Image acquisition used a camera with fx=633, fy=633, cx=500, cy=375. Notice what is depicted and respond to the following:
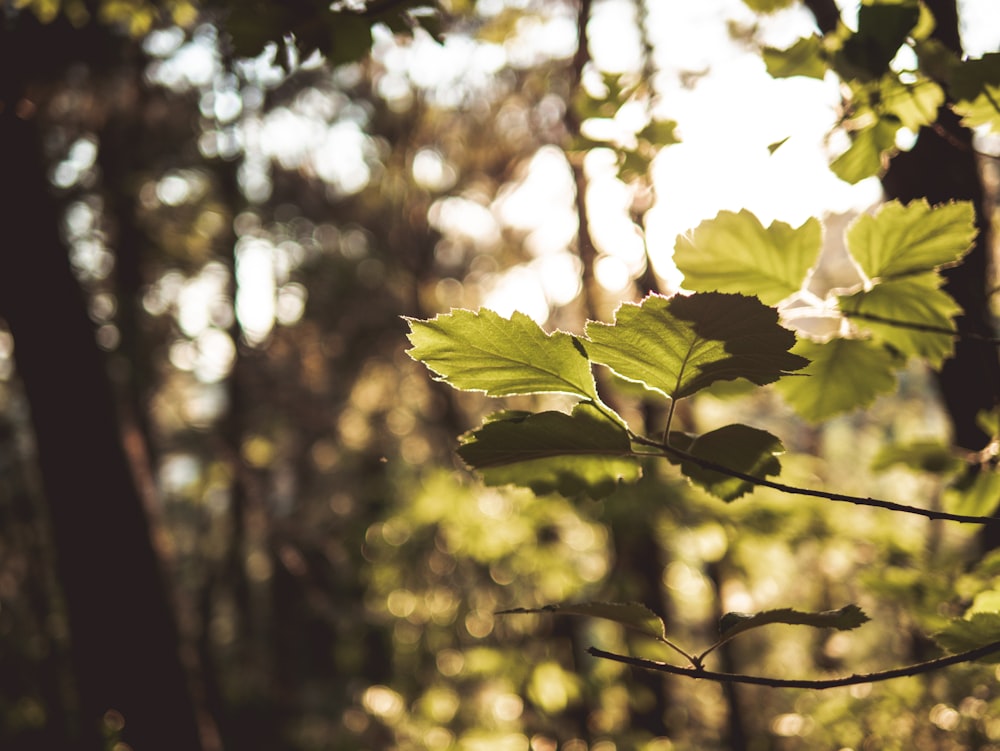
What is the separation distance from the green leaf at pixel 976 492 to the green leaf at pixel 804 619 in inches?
20.5

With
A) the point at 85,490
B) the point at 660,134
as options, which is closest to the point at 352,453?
the point at 85,490

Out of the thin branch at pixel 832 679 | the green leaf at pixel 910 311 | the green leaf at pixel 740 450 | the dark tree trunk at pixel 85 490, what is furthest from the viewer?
the dark tree trunk at pixel 85 490

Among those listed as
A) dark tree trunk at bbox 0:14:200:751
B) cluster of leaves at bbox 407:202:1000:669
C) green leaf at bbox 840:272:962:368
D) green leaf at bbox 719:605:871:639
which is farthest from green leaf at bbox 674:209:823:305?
dark tree trunk at bbox 0:14:200:751

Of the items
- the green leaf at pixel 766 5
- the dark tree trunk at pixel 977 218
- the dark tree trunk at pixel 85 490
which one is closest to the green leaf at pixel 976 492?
the dark tree trunk at pixel 977 218

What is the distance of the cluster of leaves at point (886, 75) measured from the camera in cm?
77

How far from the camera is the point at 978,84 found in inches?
32.0

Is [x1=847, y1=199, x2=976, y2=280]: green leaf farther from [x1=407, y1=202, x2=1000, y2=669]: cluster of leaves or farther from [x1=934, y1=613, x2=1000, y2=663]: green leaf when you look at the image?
[x1=934, y1=613, x2=1000, y2=663]: green leaf

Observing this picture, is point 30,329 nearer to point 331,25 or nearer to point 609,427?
point 331,25

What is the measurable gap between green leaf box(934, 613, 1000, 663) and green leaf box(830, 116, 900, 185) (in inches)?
23.8

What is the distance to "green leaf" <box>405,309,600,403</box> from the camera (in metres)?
0.62

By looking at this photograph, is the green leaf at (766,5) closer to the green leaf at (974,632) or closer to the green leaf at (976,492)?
the green leaf at (976,492)

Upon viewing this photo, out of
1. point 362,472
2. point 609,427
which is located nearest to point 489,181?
point 362,472

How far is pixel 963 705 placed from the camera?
76.4 inches

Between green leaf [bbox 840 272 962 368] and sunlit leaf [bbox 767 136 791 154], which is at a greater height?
sunlit leaf [bbox 767 136 791 154]
